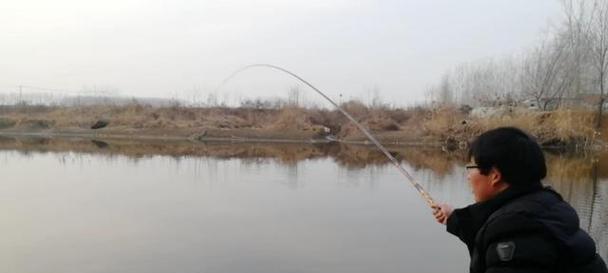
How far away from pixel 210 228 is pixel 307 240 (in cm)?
157

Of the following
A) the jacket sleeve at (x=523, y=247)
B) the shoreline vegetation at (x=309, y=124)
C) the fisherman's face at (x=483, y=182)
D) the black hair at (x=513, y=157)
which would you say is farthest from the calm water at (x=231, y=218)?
the shoreline vegetation at (x=309, y=124)

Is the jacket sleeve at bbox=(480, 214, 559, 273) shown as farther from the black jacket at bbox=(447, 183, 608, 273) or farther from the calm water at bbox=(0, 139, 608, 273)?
the calm water at bbox=(0, 139, 608, 273)

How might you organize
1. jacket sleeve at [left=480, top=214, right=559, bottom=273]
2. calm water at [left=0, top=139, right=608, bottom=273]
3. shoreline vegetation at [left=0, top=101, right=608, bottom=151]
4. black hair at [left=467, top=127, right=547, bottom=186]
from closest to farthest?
jacket sleeve at [left=480, top=214, right=559, bottom=273] → black hair at [left=467, top=127, right=547, bottom=186] → calm water at [left=0, top=139, right=608, bottom=273] → shoreline vegetation at [left=0, top=101, right=608, bottom=151]

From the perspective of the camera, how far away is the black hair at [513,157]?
1.62 m

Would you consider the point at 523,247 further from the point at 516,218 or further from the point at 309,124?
the point at 309,124

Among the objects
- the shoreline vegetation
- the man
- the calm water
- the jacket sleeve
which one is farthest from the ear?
the shoreline vegetation

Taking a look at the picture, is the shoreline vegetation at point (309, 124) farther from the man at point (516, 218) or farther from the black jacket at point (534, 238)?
the black jacket at point (534, 238)

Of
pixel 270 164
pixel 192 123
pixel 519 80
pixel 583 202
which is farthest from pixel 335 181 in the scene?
pixel 519 80

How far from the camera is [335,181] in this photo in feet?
46.7

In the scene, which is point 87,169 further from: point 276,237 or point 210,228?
point 276,237

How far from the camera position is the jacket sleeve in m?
1.44

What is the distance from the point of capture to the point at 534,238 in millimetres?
1453

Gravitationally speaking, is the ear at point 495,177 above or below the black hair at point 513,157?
below

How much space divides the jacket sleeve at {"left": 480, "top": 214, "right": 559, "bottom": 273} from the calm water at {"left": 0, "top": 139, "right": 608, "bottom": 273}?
498 centimetres
